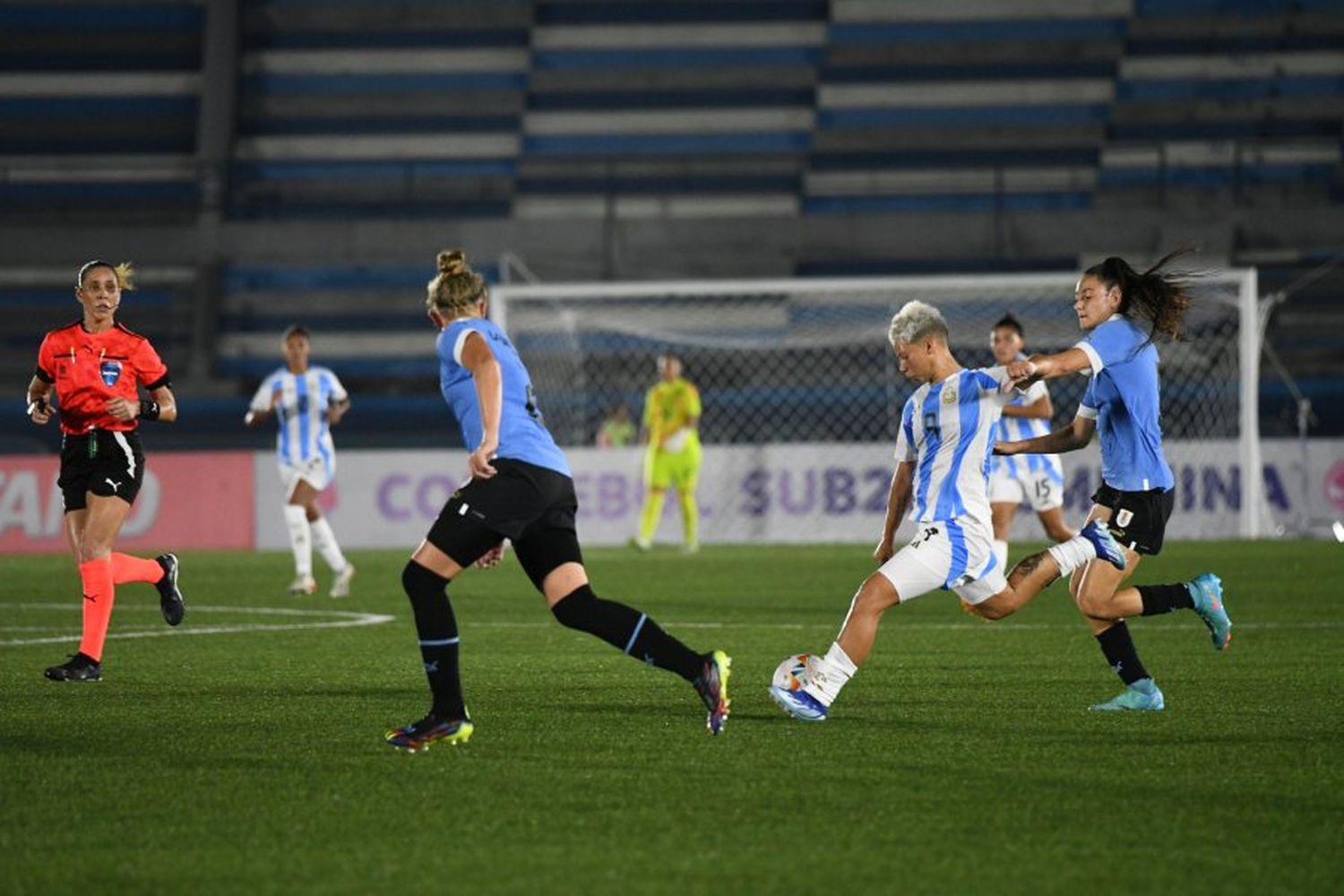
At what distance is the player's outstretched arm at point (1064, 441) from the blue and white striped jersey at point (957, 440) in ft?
1.81

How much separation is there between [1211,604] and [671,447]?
515 inches

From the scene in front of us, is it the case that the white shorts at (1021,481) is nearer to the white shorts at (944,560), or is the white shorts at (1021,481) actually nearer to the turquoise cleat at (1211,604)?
the turquoise cleat at (1211,604)

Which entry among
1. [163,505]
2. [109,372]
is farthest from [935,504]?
[163,505]

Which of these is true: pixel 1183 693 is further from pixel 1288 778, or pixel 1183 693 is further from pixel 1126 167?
pixel 1126 167

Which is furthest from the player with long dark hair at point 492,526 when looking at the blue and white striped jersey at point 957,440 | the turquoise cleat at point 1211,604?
the turquoise cleat at point 1211,604

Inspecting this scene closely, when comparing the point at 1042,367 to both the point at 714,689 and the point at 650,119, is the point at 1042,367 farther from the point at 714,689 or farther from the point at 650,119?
the point at 650,119

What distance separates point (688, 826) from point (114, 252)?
24791mm

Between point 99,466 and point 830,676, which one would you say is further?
point 99,466

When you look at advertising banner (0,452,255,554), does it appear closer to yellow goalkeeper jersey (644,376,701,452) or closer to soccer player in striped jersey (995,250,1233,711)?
yellow goalkeeper jersey (644,376,701,452)

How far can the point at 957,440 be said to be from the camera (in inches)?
279

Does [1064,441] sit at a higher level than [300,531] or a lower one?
higher

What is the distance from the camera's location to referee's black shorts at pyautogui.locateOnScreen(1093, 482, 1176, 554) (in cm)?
754

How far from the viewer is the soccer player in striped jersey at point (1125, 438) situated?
24.3ft

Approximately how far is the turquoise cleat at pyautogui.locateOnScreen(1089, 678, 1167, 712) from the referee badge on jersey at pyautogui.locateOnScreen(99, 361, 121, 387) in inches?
177
